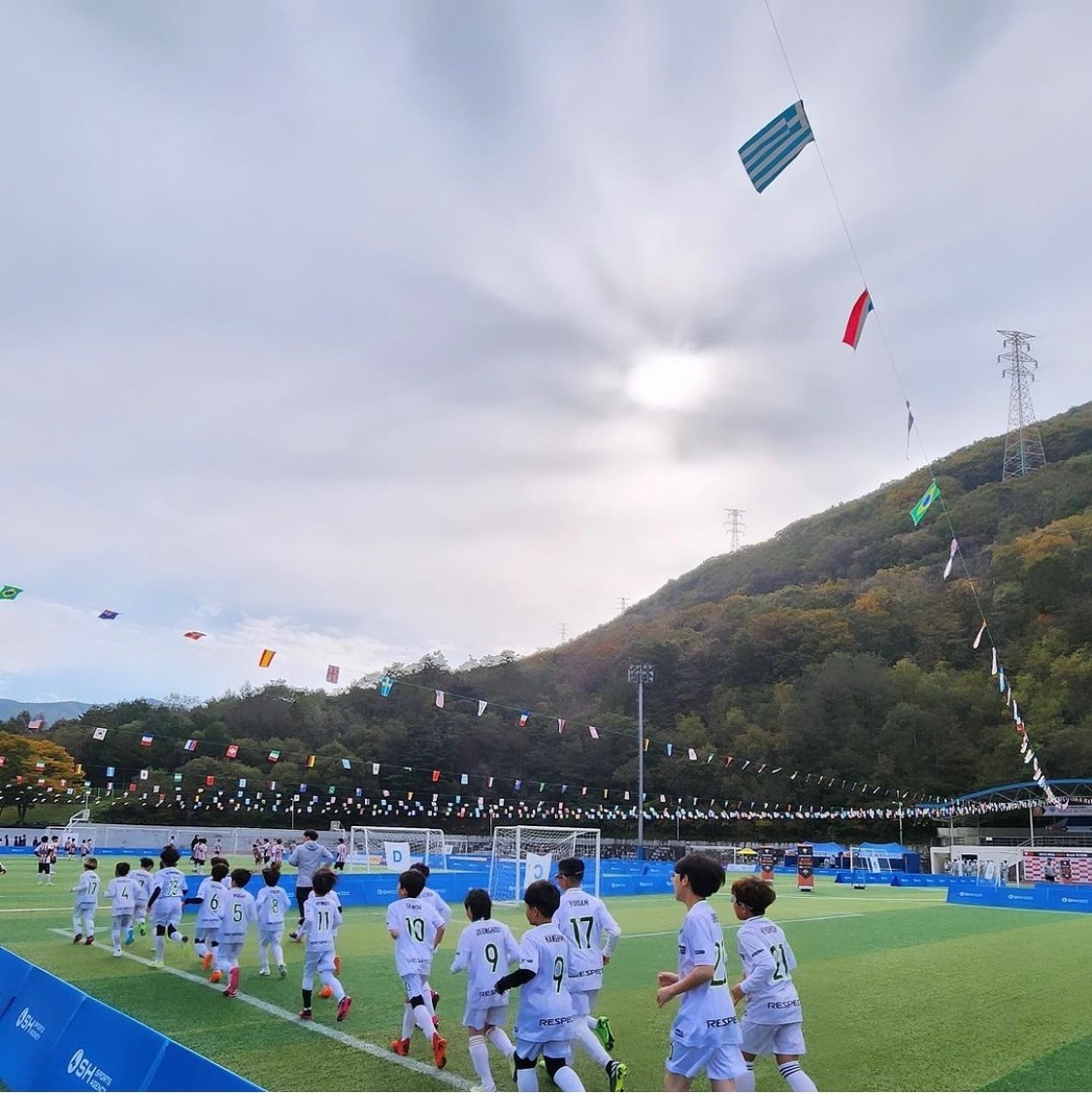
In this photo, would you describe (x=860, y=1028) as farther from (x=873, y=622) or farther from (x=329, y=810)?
(x=873, y=622)

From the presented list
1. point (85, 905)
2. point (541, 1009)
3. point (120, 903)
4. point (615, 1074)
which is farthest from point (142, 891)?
point (541, 1009)

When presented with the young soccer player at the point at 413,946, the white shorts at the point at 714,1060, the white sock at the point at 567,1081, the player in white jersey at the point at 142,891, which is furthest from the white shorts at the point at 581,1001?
the player in white jersey at the point at 142,891

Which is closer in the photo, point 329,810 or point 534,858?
point 534,858

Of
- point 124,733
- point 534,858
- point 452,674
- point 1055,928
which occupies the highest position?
point 452,674

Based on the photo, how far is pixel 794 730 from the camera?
6788 centimetres

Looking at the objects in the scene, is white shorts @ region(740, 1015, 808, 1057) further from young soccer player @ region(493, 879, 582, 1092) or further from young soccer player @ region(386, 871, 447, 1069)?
young soccer player @ region(386, 871, 447, 1069)

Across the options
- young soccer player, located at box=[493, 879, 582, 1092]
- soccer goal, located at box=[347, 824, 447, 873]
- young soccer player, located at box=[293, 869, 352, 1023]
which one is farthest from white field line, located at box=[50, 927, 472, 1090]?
soccer goal, located at box=[347, 824, 447, 873]

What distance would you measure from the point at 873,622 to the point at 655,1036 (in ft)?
240

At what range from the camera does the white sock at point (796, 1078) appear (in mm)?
5473

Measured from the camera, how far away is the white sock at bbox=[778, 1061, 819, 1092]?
18.0ft

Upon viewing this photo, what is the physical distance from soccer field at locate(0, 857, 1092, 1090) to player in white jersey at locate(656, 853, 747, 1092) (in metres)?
1.95

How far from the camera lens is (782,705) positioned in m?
70.5

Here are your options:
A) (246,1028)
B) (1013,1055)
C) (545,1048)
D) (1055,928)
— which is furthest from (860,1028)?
(1055,928)

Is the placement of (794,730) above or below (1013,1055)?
above
